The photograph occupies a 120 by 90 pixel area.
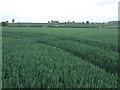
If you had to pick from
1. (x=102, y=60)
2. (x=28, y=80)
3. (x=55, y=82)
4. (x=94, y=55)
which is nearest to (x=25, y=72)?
(x=28, y=80)

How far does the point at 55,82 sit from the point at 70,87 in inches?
17.1

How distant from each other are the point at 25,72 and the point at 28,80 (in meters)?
0.80

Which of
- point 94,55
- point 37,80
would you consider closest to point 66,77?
point 37,80

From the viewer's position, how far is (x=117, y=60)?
8945 mm

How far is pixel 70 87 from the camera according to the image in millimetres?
4473

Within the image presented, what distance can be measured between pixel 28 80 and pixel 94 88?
172 centimetres

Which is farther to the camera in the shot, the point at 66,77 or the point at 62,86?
the point at 66,77

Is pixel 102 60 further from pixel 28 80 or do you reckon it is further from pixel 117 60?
pixel 28 80

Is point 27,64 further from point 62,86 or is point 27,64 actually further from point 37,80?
point 62,86

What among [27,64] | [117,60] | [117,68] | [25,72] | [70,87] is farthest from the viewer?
[117,60]

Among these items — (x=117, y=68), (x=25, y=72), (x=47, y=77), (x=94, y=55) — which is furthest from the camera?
(x=94, y=55)

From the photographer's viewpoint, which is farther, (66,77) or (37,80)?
(66,77)

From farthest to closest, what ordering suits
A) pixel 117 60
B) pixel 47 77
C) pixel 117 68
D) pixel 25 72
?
pixel 117 60 < pixel 117 68 < pixel 25 72 < pixel 47 77

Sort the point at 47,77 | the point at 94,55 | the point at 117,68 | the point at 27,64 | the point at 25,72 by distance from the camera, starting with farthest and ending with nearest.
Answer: the point at 94,55, the point at 117,68, the point at 27,64, the point at 25,72, the point at 47,77
